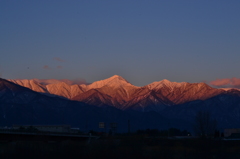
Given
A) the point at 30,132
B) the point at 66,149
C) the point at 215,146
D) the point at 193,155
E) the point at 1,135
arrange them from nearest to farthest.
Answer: the point at 66,149, the point at 193,155, the point at 215,146, the point at 1,135, the point at 30,132

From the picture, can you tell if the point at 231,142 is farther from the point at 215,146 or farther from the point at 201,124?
the point at 201,124

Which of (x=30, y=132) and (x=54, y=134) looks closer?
(x=30, y=132)

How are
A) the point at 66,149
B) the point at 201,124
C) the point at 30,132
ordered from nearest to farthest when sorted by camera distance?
the point at 66,149, the point at 30,132, the point at 201,124

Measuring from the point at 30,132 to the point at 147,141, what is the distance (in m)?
26.7

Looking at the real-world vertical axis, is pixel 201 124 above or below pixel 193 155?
above

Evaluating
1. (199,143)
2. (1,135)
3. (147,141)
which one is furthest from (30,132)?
(199,143)

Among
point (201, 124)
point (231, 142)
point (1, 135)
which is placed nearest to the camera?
point (231, 142)

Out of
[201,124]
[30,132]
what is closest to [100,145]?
[30,132]

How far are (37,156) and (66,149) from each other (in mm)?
4975

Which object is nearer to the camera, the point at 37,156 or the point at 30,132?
the point at 37,156

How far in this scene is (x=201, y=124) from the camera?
118062mm

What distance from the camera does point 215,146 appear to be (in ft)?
233

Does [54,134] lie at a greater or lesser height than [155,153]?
greater

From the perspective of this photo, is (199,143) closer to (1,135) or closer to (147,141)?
(147,141)
